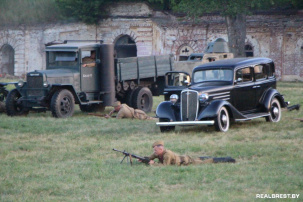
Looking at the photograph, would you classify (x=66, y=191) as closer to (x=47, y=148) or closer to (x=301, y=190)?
(x=301, y=190)

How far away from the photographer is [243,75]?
14.8 m

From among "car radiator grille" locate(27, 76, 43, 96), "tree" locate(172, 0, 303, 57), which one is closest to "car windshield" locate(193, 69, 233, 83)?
"car radiator grille" locate(27, 76, 43, 96)

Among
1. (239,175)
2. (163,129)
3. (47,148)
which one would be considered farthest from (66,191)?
(163,129)

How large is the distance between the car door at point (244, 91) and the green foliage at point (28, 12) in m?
25.4

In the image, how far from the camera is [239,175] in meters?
8.83

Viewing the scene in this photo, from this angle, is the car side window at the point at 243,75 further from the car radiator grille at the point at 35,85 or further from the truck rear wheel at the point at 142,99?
the car radiator grille at the point at 35,85

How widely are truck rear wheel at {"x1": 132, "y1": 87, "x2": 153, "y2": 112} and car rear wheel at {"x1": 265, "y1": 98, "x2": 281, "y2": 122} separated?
5.01m

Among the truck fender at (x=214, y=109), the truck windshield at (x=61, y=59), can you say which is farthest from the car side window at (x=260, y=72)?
the truck windshield at (x=61, y=59)

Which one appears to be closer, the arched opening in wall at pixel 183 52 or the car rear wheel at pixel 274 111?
the car rear wheel at pixel 274 111

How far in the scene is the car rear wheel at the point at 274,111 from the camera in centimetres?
1523

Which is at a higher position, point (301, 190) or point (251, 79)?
point (251, 79)

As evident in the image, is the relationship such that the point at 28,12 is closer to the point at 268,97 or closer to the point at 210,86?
the point at 268,97

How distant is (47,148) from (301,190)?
229 inches

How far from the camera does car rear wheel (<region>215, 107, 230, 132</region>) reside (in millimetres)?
13406
